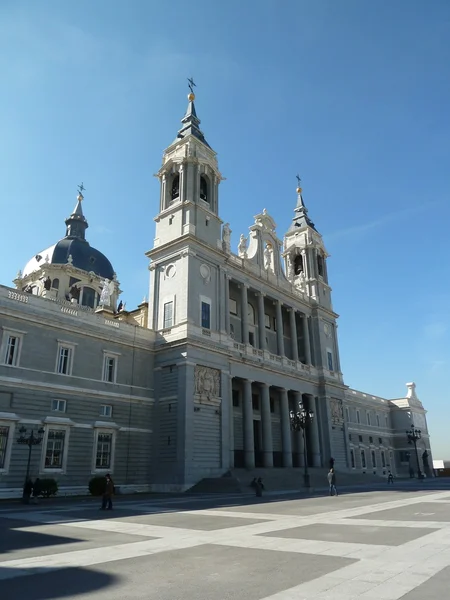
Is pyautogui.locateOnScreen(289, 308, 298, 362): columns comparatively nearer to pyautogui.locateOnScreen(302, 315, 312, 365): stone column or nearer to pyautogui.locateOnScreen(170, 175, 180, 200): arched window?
pyautogui.locateOnScreen(302, 315, 312, 365): stone column

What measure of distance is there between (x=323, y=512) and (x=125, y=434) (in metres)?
19.5

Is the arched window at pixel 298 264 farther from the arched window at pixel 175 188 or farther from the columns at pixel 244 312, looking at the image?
the arched window at pixel 175 188

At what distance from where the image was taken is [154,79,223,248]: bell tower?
40.1m

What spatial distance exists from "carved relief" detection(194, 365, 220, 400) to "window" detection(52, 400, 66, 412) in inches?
375

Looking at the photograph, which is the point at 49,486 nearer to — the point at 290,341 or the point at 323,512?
the point at 323,512

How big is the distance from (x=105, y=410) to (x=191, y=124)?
1117 inches

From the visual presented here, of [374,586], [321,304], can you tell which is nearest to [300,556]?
[374,586]

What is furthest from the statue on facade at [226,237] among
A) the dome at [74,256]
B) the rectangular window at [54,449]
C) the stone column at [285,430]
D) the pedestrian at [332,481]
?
the dome at [74,256]

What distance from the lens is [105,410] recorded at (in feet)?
107

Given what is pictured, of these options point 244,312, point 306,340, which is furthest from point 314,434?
point 244,312

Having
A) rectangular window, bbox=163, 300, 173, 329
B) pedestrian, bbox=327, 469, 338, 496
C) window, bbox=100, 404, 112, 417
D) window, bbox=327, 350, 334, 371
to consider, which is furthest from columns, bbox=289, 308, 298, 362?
pedestrian, bbox=327, 469, 338, 496

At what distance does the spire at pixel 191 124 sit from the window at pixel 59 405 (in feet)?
89.1

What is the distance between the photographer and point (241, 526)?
44.7 ft

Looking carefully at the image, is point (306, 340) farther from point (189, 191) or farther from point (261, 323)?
point (189, 191)
